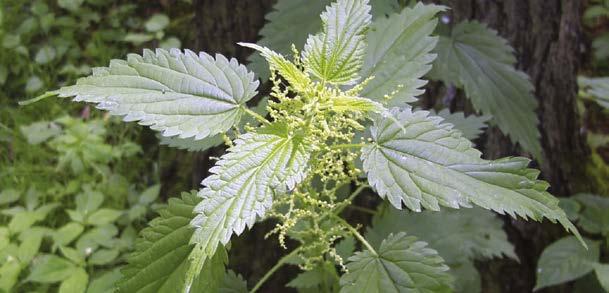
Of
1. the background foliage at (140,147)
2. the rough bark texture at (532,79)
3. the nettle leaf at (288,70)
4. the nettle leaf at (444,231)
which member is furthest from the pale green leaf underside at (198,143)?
the rough bark texture at (532,79)

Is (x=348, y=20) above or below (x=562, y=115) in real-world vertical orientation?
above

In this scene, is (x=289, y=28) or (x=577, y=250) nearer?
(x=289, y=28)

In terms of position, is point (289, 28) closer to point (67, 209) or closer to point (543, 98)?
point (543, 98)

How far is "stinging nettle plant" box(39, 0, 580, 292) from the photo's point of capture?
1.01m

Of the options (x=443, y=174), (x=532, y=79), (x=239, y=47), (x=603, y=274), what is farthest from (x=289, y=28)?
(x=603, y=274)

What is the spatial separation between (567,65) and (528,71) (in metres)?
0.21

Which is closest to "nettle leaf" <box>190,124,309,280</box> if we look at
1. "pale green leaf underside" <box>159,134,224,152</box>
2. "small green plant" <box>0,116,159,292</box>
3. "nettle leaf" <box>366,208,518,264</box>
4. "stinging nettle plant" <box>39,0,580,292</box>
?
"stinging nettle plant" <box>39,0,580,292</box>

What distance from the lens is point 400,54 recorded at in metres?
1.34

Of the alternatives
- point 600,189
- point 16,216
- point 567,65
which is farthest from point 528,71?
point 16,216

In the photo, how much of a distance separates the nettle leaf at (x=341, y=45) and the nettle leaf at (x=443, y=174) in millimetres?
133

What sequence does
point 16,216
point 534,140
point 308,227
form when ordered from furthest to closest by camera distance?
point 16,216
point 534,140
point 308,227

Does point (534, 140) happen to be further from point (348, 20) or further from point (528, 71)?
point (348, 20)

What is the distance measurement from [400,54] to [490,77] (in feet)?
1.93

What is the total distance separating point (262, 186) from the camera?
38.3 inches
